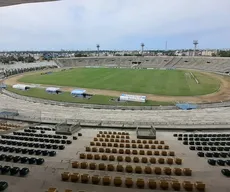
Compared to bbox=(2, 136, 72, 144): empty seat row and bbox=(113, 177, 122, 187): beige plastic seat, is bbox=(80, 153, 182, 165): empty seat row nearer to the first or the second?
bbox=(113, 177, 122, 187): beige plastic seat

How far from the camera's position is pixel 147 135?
86.3 ft

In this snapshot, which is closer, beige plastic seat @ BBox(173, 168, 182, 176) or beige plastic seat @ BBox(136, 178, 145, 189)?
beige plastic seat @ BBox(136, 178, 145, 189)

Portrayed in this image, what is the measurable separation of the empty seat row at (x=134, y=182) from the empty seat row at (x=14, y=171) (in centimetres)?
294

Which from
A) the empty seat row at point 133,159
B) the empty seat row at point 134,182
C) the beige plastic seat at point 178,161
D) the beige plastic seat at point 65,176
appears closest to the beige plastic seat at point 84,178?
the empty seat row at point 134,182

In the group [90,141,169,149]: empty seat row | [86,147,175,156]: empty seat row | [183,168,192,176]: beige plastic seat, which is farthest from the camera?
[90,141,169,149]: empty seat row

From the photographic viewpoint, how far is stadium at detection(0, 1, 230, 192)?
1488 cm

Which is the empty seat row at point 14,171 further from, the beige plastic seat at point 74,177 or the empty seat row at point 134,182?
the beige plastic seat at point 74,177

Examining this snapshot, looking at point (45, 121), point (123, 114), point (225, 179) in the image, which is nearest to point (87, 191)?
point (225, 179)

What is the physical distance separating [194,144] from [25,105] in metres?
36.8

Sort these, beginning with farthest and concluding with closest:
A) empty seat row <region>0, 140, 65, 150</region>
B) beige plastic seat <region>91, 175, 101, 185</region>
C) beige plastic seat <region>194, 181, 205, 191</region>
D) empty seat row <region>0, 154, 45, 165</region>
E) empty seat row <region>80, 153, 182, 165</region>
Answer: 1. empty seat row <region>0, 140, 65, 150</region>
2. empty seat row <region>80, 153, 182, 165</region>
3. empty seat row <region>0, 154, 45, 165</region>
4. beige plastic seat <region>91, 175, 101, 185</region>
5. beige plastic seat <region>194, 181, 205, 191</region>

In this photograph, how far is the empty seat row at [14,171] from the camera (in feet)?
51.3

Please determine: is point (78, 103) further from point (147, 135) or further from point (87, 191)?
point (87, 191)

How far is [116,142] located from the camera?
78.4ft

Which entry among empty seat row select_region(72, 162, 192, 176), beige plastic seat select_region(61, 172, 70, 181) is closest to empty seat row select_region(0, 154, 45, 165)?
empty seat row select_region(72, 162, 192, 176)
